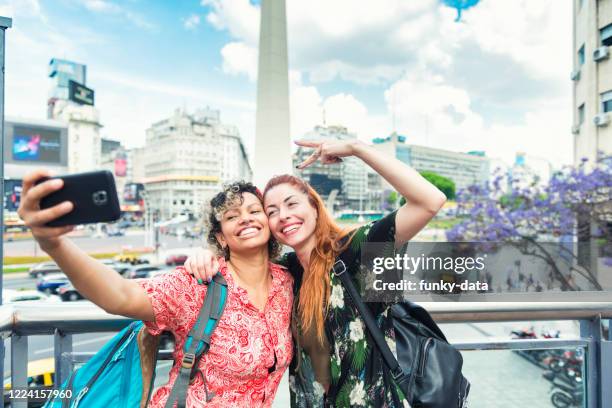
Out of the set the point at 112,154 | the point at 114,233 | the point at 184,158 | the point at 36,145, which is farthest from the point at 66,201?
the point at 112,154

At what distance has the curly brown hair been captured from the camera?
130 centimetres

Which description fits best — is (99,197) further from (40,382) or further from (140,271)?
(140,271)

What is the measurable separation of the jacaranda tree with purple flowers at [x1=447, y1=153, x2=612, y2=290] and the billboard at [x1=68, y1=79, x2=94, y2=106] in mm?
52489

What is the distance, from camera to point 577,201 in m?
9.68

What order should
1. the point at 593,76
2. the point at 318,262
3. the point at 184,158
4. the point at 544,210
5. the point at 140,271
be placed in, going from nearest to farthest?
1. the point at 318,262
2. the point at 544,210
3. the point at 593,76
4. the point at 140,271
5. the point at 184,158

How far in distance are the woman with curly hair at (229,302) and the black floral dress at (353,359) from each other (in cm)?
9

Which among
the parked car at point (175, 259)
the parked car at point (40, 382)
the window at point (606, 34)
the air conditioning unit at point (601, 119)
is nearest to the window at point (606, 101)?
the air conditioning unit at point (601, 119)

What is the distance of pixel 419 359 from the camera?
1.14 meters

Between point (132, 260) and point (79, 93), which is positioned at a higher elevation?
point (79, 93)

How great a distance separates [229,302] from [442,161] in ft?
225

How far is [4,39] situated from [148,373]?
3.44ft

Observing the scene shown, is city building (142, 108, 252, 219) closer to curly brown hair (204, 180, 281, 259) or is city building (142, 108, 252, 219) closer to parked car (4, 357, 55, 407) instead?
parked car (4, 357, 55, 407)

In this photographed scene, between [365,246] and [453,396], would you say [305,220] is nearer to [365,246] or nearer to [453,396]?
[365,246]

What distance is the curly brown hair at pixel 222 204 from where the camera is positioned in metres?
1.30
